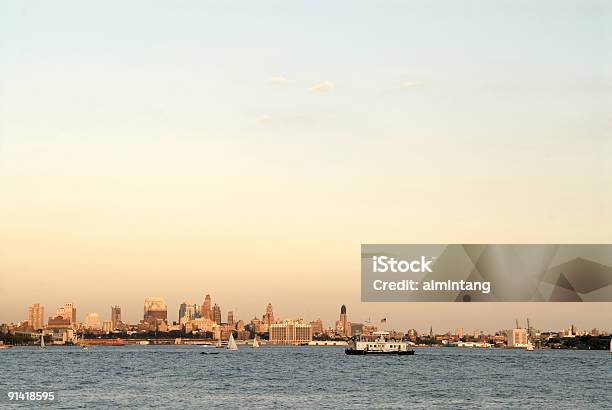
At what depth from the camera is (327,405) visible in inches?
3418

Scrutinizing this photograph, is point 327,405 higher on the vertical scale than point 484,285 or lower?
lower

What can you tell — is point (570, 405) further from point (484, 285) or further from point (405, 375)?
point (405, 375)

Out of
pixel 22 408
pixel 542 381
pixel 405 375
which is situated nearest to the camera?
pixel 22 408

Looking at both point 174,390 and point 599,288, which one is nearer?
point 174,390

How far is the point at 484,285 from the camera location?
290 feet

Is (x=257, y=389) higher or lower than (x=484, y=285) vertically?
lower

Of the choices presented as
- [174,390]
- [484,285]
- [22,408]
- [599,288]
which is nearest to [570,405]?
[484,285]

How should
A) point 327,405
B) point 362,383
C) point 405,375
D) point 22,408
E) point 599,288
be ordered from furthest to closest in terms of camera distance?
point 405,375 → point 362,383 → point 599,288 → point 327,405 → point 22,408

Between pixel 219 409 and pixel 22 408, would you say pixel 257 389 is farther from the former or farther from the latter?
pixel 22 408

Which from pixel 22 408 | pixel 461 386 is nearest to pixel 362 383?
pixel 461 386

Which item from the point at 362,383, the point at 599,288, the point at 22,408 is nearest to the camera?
the point at 22,408

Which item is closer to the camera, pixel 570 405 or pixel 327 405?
pixel 327 405

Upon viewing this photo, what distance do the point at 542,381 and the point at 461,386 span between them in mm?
23073

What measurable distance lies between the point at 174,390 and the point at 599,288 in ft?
167
